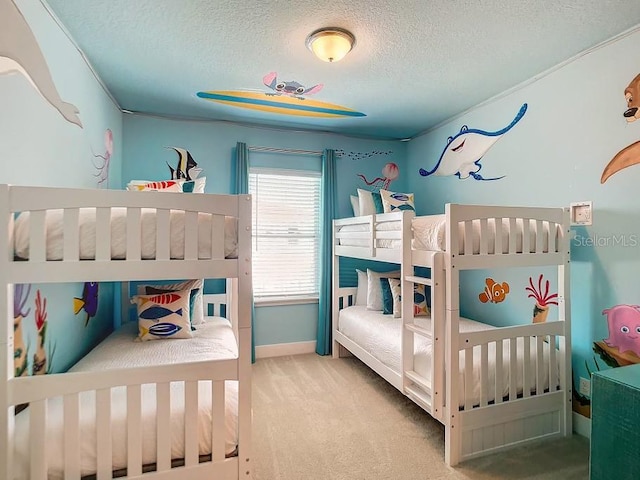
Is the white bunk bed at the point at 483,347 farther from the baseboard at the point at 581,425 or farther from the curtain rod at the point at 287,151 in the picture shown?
the curtain rod at the point at 287,151

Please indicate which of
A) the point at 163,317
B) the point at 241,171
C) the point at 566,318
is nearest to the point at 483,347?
the point at 566,318

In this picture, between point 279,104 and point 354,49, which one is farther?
point 279,104

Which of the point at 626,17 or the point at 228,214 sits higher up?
the point at 626,17

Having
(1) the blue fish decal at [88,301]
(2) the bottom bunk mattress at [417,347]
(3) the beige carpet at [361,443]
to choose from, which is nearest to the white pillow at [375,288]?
(2) the bottom bunk mattress at [417,347]

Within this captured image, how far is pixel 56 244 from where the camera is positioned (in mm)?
1280

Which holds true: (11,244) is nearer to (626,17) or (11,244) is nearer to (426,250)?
(426,250)

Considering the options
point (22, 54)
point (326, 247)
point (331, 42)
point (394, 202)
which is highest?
point (331, 42)

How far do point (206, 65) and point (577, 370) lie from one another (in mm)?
3188

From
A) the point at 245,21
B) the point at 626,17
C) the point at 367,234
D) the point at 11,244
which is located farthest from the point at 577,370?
the point at 11,244

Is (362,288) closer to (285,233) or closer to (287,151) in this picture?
(285,233)

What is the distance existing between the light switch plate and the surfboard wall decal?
1896 millimetres

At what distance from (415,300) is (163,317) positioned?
2101mm

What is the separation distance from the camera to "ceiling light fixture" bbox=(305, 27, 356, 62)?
1.92 m

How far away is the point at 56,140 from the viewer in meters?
1.80
